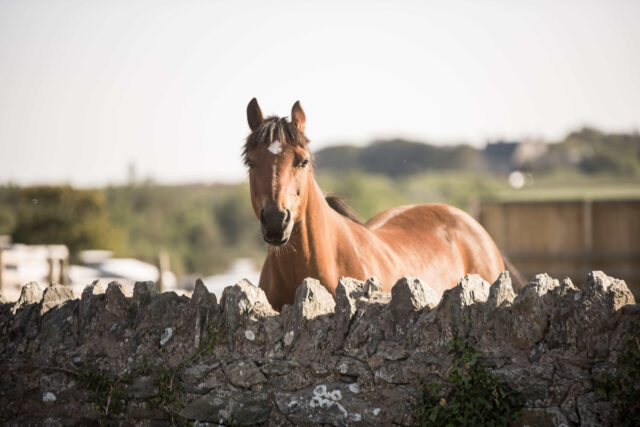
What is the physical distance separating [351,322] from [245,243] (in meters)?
47.7

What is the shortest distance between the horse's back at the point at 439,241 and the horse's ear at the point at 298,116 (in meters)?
1.38

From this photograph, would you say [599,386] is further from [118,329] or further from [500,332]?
[118,329]

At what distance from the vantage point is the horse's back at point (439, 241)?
5234 millimetres

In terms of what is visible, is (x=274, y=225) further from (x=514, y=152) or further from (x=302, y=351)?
(x=514, y=152)

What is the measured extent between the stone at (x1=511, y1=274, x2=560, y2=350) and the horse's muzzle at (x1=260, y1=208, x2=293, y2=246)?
4.87 ft

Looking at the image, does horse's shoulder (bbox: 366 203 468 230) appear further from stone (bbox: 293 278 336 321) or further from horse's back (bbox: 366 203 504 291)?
stone (bbox: 293 278 336 321)

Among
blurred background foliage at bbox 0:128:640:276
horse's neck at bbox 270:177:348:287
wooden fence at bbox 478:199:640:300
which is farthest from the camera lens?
blurred background foliage at bbox 0:128:640:276

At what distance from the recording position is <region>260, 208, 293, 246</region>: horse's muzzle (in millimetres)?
3529

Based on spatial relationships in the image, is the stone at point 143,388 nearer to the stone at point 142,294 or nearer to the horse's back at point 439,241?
the stone at point 142,294

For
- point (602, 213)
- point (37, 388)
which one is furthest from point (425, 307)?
point (602, 213)

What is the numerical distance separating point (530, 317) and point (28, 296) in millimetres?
2667

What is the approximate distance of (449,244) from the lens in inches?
225

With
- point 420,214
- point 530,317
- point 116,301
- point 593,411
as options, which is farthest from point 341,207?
point 593,411

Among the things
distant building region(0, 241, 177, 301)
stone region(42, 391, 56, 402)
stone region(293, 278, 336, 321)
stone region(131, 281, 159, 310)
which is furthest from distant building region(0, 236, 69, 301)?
stone region(293, 278, 336, 321)
